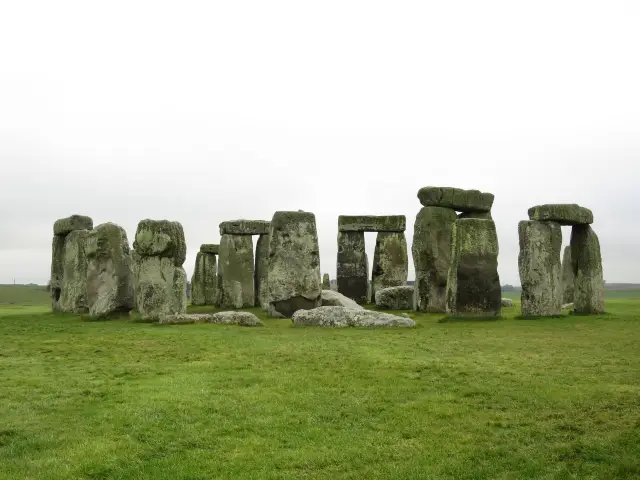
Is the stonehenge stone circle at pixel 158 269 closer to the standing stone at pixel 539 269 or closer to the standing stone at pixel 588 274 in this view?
the standing stone at pixel 539 269

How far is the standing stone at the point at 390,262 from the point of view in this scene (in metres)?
25.9

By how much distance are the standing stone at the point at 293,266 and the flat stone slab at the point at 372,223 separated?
831cm

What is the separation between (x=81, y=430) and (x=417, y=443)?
3214mm

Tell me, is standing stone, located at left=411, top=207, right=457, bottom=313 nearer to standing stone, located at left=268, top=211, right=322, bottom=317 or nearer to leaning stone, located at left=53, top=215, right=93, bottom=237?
standing stone, located at left=268, top=211, right=322, bottom=317

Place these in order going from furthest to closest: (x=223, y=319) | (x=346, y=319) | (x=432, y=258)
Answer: (x=432, y=258) < (x=223, y=319) < (x=346, y=319)

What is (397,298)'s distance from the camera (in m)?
21.7

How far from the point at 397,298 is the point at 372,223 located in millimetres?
5534

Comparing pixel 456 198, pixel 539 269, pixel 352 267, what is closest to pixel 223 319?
pixel 539 269

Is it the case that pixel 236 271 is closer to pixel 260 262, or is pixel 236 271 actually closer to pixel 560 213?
pixel 260 262

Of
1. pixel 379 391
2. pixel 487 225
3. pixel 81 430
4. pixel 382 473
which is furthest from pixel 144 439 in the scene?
pixel 487 225

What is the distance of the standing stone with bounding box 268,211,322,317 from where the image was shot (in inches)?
709

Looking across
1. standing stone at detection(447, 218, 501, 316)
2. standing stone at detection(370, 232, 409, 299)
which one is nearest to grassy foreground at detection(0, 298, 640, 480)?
standing stone at detection(447, 218, 501, 316)

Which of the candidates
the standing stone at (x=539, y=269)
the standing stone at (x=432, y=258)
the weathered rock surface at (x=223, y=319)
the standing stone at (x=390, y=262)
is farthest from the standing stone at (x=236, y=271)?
the standing stone at (x=539, y=269)

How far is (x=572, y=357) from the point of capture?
9.76 m
